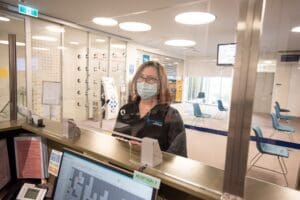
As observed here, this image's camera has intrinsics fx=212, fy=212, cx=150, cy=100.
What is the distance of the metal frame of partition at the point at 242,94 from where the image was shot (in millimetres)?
601

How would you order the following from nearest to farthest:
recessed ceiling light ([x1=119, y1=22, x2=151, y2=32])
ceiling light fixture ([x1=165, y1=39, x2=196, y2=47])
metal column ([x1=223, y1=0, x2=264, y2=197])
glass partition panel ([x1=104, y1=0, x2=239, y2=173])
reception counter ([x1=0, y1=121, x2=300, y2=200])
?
metal column ([x1=223, y1=0, x2=264, y2=197]) → reception counter ([x1=0, y1=121, x2=300, y2=200]) → glass partition panel ([x1=104, y1=0, x2=239, y2=173]) → recessed ceiling light ([x1=119, y1=22, x2=151, y2=32]) → ceiling light fixture ([x1=165, y1=39, x2=196, y2=47])

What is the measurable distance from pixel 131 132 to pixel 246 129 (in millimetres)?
1011

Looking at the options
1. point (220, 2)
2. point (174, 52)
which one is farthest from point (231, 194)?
point (174, 52)

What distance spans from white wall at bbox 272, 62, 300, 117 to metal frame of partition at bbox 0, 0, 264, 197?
6.77 m

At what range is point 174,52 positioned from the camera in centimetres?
595

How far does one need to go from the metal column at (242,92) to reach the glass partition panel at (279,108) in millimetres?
27

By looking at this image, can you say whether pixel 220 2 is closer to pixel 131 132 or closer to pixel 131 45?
pixel 131 132

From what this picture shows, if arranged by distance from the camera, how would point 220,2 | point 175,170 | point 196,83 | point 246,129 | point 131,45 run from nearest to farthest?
1. point 246,129
2. point 175,170
3. point 220,2
4. point 196,83
5. point 131,45

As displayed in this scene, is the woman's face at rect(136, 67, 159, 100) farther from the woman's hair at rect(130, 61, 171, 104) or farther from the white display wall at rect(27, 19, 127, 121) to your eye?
the white display wall at rect(27, 19, 127, 121)

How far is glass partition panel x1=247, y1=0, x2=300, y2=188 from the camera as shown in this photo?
7.29ft

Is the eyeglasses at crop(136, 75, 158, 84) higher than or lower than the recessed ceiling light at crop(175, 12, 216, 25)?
lower

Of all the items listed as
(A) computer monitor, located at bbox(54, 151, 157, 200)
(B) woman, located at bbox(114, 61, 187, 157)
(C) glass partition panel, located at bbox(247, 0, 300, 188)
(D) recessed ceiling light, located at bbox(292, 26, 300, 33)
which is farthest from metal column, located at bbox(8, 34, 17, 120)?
(D) recessed ceiling light, located at bbox(292, 26, 300, 33)

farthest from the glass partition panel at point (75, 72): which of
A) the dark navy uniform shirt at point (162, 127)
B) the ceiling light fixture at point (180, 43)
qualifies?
the dark navy uniform shirt at point (162, 127)

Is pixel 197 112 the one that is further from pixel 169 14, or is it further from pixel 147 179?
pixel 147 179
